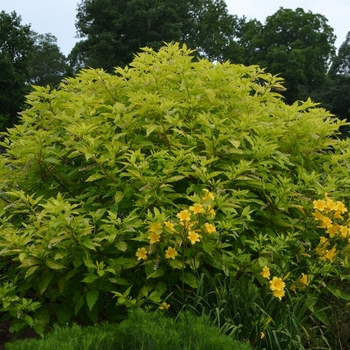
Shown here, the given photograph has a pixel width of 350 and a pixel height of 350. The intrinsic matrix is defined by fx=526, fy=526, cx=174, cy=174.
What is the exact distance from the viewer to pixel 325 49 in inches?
1655

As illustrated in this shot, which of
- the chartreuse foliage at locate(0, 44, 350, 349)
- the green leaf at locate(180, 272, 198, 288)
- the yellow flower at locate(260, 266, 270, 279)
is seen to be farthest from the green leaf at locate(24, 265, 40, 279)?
the yellow flower at locate(260, 266, 270, 279)

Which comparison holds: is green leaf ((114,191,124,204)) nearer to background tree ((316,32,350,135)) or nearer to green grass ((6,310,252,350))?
green grass ((6,310,252,350))

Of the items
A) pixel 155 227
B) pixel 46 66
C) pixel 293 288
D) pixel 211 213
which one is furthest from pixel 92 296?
pixel 46 66

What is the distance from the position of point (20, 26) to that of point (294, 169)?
30072mm

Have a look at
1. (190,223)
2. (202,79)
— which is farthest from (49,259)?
(202,79)

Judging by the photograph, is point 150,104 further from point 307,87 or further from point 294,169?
point 307,87

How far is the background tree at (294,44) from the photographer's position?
3788 centimetres

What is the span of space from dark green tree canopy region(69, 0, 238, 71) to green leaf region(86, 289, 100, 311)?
27.1 m

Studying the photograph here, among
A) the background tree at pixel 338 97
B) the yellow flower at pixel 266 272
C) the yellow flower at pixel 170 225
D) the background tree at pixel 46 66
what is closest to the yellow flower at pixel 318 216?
the yellow flower at pixel 266 272

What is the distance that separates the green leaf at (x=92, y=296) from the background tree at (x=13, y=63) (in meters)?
26.2

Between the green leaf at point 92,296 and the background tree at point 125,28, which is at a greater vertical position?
the background tree at point 125,28

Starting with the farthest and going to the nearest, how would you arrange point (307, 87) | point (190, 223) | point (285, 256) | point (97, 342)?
point (307, 87)
point (285, 256)
point (190, 223)
point (97, 342)

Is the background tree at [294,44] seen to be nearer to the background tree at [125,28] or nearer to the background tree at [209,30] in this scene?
the background tree at [209,30]

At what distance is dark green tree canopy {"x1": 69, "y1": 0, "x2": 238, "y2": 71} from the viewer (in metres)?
30.2
